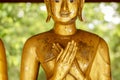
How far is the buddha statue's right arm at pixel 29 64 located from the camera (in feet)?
5.61

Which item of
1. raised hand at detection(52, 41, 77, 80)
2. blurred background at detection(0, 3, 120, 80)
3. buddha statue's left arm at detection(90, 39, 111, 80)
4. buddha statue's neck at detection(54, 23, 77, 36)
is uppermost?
buddha statue's neck at detection(54, 23, 77, 36)

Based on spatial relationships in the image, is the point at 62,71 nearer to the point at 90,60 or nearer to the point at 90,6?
the point at 90,60

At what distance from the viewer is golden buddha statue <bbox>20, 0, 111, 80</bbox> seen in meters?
1.64

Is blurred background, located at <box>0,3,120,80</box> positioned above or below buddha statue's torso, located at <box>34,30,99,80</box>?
below

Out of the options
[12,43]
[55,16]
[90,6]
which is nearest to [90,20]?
[90,6]

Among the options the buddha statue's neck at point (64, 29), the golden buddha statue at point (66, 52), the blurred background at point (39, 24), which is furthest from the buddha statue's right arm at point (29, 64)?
the blurred background at point (39, 24)

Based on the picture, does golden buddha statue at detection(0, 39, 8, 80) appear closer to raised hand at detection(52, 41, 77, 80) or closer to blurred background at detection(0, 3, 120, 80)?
raised hand at detection(52, 41, 77, 80)

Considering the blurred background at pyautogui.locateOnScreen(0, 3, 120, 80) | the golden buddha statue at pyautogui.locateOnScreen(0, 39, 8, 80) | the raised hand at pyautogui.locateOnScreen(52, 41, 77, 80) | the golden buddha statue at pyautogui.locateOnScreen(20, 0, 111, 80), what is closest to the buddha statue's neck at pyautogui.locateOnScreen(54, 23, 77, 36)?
the golden buddha statue at pyautogui.locateOnScreen(20, 0, 111, 80)

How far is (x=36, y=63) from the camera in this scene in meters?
1.72

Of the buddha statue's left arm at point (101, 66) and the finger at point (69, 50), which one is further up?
the finger at point (69, 50)

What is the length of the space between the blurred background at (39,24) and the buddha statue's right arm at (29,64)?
0.89 metres

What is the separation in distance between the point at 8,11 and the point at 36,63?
1.03 meters

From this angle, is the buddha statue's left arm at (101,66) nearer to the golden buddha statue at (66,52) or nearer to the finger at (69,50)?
the golden buddha statue at (66,52)

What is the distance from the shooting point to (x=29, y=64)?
172cm
